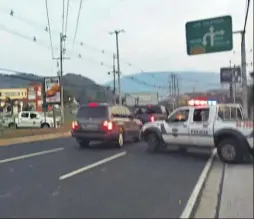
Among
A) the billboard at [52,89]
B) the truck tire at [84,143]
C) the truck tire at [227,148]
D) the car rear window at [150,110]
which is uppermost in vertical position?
the billboard at [52,89]

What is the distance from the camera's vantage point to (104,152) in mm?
15914

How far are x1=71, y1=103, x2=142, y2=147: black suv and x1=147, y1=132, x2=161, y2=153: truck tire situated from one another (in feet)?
6.71

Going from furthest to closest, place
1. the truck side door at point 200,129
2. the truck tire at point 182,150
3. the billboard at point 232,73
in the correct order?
the truck tire at point 182,150 < the truck side door at point 200,129 < the billboard at point 232,73

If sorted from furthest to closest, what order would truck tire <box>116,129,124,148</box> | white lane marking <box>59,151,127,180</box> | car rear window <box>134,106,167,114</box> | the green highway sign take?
car rear window <box>134,106,167,114</box> → truck tire <box>116,129,124,148</box> → white lane marking <box>59,151,127,180</box> → the green highway sign

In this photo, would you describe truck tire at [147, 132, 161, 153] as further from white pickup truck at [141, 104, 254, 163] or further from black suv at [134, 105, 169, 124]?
black suv at [134, 105, 169, 124]

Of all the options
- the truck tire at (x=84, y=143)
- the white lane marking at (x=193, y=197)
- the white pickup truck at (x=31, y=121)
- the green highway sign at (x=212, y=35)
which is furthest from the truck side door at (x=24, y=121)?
the green highway sign at (x=212, y=35)

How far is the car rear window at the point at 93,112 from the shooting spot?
56.7ft

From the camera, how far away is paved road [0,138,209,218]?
700 centimetres

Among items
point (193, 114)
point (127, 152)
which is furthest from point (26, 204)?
point (127, 152)

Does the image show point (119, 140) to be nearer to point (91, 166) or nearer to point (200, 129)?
point (200, 129)

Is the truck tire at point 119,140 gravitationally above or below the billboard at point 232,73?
below

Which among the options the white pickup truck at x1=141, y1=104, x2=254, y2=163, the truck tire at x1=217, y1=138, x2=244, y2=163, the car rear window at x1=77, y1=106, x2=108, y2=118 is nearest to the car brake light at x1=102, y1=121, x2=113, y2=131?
the car rear window at x1=77, y1=106, x2=108, y2=118

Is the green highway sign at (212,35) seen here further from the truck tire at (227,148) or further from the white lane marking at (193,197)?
the truck tire at (227,148)

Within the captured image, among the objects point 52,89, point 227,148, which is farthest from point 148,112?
point 52,89
